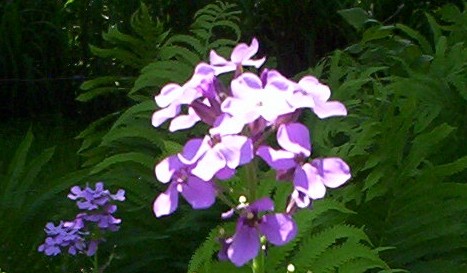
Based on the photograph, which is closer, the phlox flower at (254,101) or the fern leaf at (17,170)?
the phlox flower at (254,101)

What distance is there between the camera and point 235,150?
4.91 feet

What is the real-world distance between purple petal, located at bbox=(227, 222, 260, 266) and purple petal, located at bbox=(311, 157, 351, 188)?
0.14 meters

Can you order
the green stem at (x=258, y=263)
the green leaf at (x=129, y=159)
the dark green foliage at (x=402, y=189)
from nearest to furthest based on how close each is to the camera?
the green stem at (x=258, y=263) → the dark green foliage at (x=402, y=189) → the green leaf at (x=129, y=159)

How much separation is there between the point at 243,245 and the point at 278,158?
0.15 meters

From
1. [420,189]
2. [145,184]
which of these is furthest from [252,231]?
[145,184]

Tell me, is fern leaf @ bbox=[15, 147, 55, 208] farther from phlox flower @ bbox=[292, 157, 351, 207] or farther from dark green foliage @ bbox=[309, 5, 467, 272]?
phlox flower @ bbox=[292, 157, 351, 207]

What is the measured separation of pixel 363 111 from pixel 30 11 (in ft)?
13.7

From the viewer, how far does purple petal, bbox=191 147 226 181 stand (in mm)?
1495

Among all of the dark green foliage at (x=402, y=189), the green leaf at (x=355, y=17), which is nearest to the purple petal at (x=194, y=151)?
the dark green foliage at (x=402, y=189)

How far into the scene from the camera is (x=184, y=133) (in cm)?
345

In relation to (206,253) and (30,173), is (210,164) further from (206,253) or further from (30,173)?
(30,173)

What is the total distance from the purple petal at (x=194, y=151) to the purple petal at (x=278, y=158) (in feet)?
0.28

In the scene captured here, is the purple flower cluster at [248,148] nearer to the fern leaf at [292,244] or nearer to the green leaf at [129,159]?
the fern leaf at [292,244]

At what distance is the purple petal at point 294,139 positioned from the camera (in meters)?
1.53
